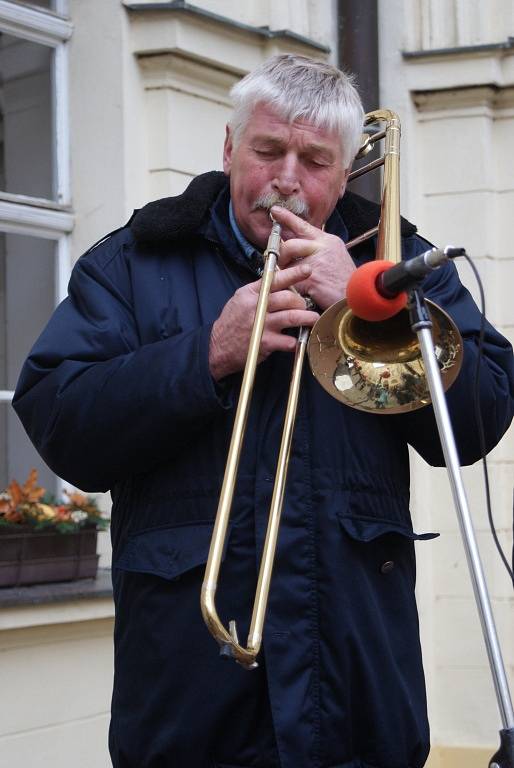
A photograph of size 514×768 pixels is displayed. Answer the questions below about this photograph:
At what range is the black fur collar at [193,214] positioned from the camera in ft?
9.13

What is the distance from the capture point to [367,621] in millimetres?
2572

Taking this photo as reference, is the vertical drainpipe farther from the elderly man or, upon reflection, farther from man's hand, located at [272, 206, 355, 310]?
man's hand, located at [272, 206, 355, 310]

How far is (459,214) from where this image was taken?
18.7 feet

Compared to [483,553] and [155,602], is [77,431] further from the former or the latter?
[483,553]

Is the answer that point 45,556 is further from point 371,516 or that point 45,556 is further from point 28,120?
point 371,516

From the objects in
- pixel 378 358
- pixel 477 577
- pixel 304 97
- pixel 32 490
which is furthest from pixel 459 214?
pixel 477 577

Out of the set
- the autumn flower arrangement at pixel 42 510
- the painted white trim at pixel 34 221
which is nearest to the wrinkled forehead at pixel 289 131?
the autumn flower arrangement at pixel 42 510

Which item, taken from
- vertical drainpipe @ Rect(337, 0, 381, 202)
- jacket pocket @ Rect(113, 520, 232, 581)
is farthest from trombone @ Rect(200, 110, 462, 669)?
vertical drainpipe @ Rect(337, 0, 381, 202)

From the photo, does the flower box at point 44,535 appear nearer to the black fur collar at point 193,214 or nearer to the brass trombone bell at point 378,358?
the black fur collar at point 193,214

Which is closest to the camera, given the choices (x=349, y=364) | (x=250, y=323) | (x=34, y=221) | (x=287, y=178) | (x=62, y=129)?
(x=250, y=323)

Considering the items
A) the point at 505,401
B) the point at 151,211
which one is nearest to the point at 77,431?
the point at 151,211

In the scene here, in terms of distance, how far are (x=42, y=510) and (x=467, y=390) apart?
204 centimetres

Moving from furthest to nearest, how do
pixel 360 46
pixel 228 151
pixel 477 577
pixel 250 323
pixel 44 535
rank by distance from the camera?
pixel 360 46 < pixel 44 535 < pixel 228 151 < pixel 250 323 < pixel 477 577

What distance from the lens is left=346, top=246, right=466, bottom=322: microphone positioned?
2.12 metres
